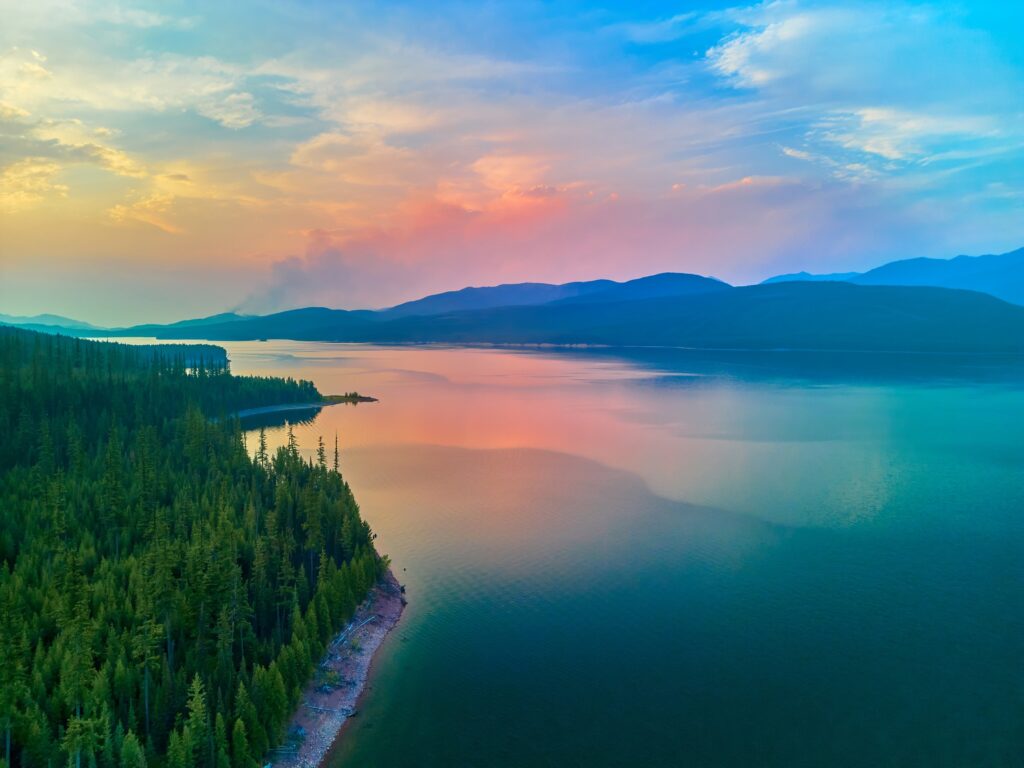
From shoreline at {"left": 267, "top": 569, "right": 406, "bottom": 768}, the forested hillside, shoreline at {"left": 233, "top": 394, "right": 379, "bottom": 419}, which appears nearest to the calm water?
shoreline at {"left": 267, "top": 569, "right": 406, "bottom": 768}

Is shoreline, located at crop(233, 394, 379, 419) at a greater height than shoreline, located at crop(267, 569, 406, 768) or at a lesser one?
greater

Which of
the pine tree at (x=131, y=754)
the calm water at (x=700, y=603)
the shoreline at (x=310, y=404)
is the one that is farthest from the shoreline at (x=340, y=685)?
the shoreline at (x=310, y=404)

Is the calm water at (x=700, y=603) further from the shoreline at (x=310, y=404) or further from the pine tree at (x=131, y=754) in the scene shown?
the shoreline at (x=310, y=404)

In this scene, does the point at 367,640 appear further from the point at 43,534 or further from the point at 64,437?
the point at 64,437

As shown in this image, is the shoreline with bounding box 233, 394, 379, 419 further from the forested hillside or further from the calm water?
the forested hillside

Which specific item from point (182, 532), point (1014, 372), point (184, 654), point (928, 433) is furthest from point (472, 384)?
point (1014, 372)

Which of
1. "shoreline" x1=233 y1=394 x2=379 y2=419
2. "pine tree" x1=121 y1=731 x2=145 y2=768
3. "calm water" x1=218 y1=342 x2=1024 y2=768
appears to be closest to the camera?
"pine tree" x1=121 y1=731 x2=145 y2=768
